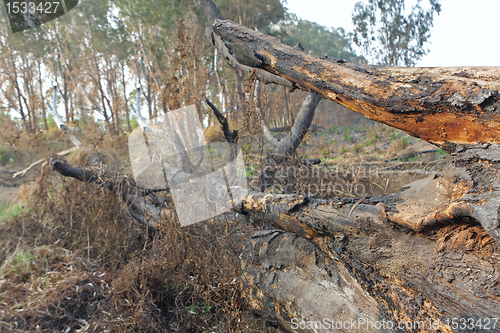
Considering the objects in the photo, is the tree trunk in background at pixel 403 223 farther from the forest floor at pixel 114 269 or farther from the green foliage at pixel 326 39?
the green foliage at pixel 326 39

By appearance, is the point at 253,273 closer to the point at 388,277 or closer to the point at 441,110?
the point at 388,277

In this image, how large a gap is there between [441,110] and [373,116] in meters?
0.33

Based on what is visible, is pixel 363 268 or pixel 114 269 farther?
pixel 114 269

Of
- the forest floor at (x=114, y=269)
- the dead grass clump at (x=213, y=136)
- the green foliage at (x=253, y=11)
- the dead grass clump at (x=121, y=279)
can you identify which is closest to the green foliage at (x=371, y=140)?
the dead grass clump at (x=213, y=136)

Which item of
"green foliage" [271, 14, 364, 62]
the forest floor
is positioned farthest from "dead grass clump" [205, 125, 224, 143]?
"green foliage" [271, 14, 364, 62]

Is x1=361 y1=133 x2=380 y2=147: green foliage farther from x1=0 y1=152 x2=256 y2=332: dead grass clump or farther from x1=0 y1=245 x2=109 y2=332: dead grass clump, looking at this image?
x1=0 y1=245 x2=109 y2=332: dead grass clump

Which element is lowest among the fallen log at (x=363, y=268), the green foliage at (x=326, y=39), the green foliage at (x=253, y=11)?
the fallen log at (x=363, y=268)

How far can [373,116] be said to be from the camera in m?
1.54

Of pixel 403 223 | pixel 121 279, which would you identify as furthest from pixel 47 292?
pixel 403 223

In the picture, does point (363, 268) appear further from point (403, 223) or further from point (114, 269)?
point (114, 269)

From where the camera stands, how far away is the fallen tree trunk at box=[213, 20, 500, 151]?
4.03 ft

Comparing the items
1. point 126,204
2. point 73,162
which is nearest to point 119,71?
point 73,162

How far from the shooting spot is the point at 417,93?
1331 millimetres

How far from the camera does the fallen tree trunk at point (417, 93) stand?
1.23 metres
